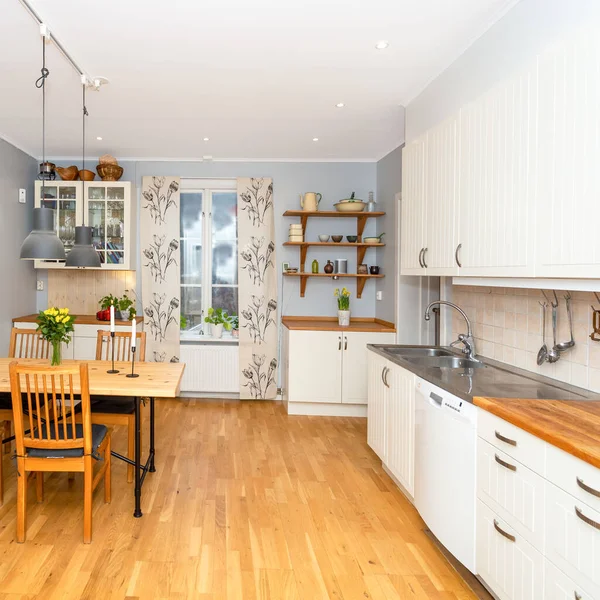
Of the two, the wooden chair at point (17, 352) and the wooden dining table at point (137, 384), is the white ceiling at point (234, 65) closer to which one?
the wooden chair at point (17, 352)

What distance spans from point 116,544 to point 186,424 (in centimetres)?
211

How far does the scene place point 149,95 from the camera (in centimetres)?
359

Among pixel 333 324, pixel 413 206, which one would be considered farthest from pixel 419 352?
pixel 333 324

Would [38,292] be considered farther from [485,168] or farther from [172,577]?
[485,168]

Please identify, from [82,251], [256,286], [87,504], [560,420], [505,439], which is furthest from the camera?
[256,286]

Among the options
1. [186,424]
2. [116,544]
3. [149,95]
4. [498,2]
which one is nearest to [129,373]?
[116,544]

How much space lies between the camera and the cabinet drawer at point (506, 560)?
1.71 metres

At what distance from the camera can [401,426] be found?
9.90 ft

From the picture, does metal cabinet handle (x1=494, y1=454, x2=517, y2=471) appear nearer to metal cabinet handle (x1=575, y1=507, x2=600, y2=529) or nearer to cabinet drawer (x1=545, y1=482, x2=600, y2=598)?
cabinet drawer (x1=545, y1=482, x2=600, y2=598)

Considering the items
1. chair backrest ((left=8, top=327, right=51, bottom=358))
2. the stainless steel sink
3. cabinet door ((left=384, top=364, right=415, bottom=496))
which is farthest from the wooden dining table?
the stainless steel sink

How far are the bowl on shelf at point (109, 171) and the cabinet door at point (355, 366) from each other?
2932mm

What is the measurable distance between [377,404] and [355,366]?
1.43m

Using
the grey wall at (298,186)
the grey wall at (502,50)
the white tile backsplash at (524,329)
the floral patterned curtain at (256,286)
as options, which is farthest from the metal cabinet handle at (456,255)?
the floral patterned curtain at (256,286)

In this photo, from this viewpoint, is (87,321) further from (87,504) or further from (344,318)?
(87,504)
